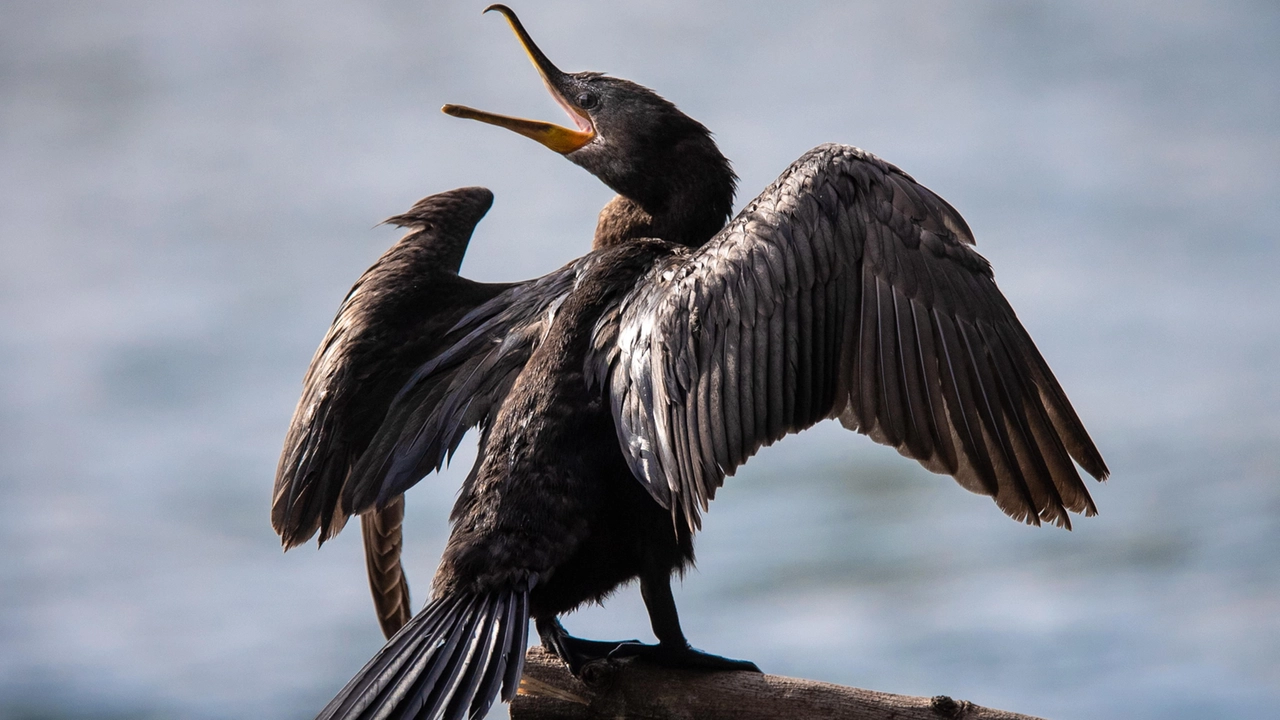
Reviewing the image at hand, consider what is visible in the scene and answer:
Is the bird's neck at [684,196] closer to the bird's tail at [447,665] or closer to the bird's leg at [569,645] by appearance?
the bird's leg at [569,645]

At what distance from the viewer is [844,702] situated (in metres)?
2.84

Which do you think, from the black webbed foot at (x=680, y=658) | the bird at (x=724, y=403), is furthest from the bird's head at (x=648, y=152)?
the black webbed foot at (x=680, y=658)

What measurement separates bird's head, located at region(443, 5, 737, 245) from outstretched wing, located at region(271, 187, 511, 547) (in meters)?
0.48

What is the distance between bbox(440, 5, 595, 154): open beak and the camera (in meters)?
3.87

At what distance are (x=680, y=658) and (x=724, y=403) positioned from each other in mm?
639

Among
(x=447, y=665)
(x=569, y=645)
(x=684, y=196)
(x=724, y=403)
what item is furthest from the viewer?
(x=684, y=196)

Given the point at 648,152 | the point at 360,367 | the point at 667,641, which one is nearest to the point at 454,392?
the point at 360,367

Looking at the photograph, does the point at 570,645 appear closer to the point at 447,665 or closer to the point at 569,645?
the point at 569,645

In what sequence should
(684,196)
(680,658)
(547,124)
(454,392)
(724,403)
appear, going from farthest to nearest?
(547,124)
(684,196)
(454,392)
(680,658)
(724,403)

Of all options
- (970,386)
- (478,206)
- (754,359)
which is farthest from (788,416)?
(478,206)

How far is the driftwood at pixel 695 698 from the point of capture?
2.83 m

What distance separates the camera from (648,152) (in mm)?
3734

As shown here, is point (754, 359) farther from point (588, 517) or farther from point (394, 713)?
point (394, 713)

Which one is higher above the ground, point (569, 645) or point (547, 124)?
point (547, 124)
